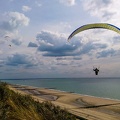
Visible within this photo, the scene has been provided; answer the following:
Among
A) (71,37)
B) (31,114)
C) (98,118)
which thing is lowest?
(98,118)

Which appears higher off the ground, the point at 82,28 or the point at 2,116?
the point at 82,28

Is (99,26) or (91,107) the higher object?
(99,26)

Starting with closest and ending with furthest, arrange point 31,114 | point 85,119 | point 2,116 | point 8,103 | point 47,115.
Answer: point 2,116 < point 31,114 < point 47,115 < point 8,103 < point 85,119

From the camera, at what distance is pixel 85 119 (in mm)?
13945

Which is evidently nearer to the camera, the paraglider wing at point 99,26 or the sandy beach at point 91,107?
the paraglider wing at point 99,26

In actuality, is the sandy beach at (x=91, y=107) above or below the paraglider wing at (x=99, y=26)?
below

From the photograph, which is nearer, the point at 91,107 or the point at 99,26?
the point at 99,26

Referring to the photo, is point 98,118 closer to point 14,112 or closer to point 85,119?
point 85,119

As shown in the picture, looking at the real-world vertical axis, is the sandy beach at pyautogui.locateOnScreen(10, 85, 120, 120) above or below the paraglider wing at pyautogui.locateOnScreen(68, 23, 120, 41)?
below

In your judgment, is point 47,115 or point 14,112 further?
point 47,115

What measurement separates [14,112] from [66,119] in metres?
1.96

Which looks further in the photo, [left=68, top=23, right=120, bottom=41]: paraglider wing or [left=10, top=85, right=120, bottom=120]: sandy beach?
[left=10, top=85, right=120, bottom=120]: sandy beach

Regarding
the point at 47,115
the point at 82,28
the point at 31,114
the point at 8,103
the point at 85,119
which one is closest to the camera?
the point at 31,114

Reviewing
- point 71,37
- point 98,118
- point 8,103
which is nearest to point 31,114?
point 8,103
